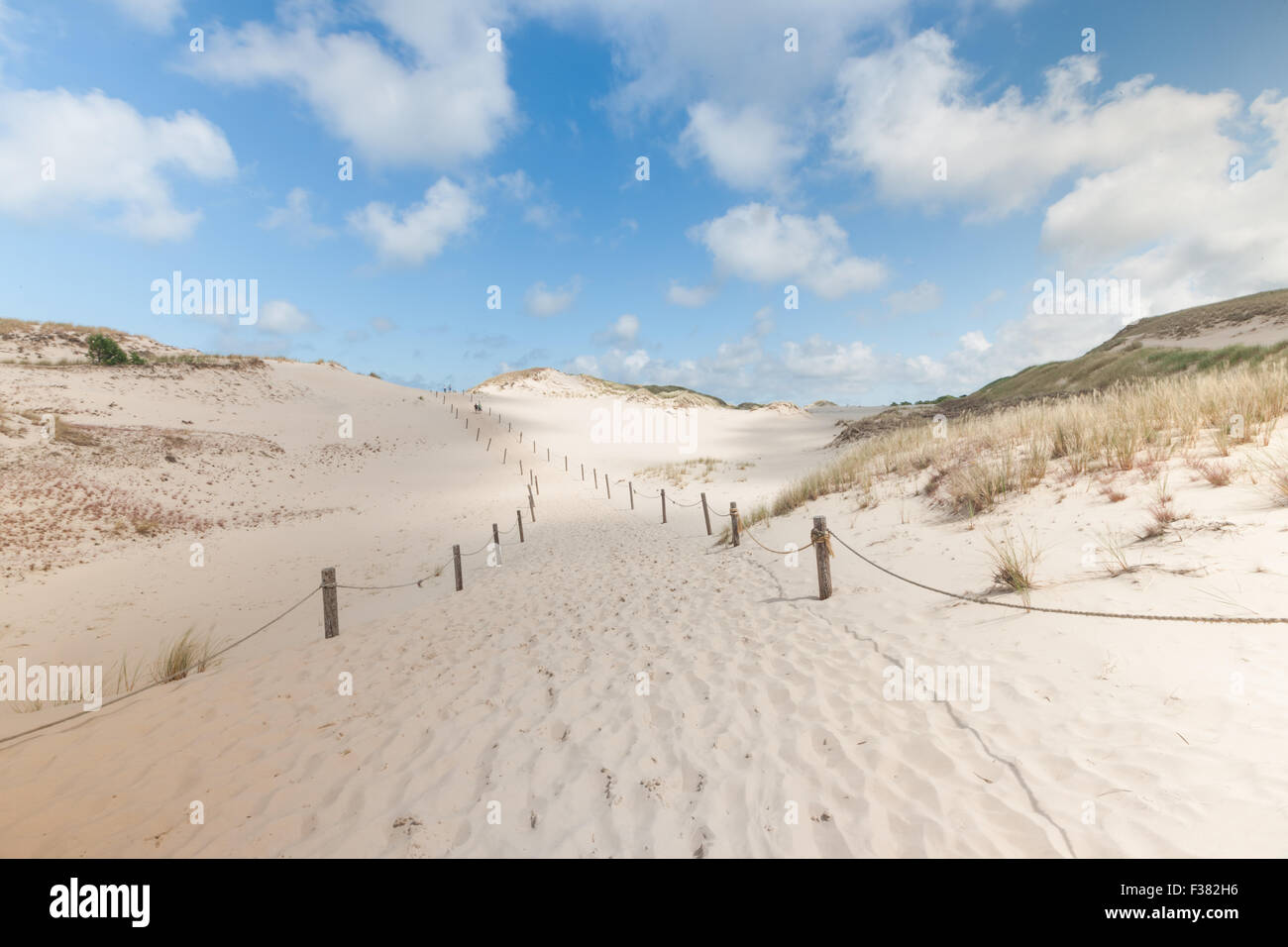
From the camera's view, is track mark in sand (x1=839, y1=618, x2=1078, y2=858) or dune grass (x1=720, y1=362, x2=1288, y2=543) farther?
dune grass (x1=720, y1=362, x2=1288, y2=543)

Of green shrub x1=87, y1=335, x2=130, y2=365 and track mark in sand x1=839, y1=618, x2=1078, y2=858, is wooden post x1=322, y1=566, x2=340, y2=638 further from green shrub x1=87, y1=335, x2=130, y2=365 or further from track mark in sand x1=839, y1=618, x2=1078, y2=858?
green shrub x1=87, y1=335, x2=130, y2=365

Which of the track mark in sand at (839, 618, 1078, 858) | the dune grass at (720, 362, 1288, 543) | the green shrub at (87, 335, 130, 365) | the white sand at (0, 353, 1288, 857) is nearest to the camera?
the track mark in sand at (839, 618, 1078, 858)

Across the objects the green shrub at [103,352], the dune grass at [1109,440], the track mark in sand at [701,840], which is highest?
the green shrub at [103,352]

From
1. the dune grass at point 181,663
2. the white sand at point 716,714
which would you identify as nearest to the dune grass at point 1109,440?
the white sand at point 716,714

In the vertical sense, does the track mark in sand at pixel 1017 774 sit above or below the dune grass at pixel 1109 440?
below

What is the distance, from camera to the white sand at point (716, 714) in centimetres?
287

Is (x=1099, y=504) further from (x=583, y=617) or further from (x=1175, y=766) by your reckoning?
(x=583, y=617)

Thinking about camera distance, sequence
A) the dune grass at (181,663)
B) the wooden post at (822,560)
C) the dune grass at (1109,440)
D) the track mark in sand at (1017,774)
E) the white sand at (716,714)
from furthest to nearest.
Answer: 1. the dune grass at (1109,440)
2. the wooden post at (822,560)
3. the dune grass at (181,663)
4. the white sand at (716,714)
5. the track mark in sand at (1017,774)

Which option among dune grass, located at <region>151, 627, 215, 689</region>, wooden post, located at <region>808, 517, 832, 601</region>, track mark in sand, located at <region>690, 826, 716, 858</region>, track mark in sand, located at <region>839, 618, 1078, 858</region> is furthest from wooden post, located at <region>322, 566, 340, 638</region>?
track mark in sand, located at <region>839, 618, 1078, 858</region>

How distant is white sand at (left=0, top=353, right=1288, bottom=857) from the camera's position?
287 cm

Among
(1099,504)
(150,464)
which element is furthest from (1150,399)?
(150,464)

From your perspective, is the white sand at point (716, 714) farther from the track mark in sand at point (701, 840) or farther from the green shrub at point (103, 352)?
the green shrub at point (103, 352)

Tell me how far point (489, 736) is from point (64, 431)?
25584 mm

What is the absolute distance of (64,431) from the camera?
18.7m
